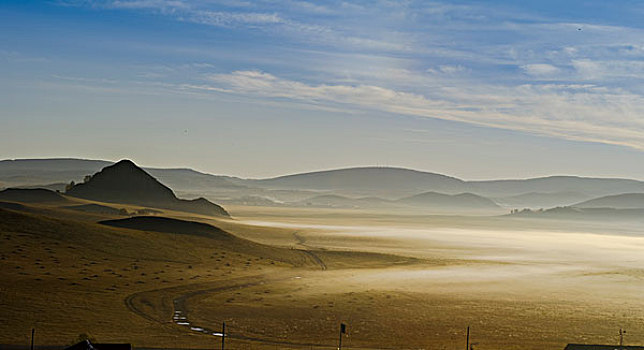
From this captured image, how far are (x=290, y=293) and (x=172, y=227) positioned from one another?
159ft

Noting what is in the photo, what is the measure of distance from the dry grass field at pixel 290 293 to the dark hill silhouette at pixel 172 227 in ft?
12.4

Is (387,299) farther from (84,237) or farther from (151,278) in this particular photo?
(84,237)

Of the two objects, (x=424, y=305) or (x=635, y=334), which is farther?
(x=424, y=305)

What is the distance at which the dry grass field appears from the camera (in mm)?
48156

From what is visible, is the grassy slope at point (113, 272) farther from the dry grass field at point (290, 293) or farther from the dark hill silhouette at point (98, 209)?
the dark hill silhouette at point (98, 209)

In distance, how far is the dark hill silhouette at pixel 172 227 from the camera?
107 m

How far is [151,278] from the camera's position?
7169 cm

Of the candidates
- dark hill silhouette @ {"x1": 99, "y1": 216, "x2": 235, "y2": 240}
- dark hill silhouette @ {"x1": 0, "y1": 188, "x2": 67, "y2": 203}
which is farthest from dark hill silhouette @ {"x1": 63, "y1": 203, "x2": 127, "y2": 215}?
dark hill silhouette @ {"x1": 99, "y1": 216, "x2": 235, "y2": 240}

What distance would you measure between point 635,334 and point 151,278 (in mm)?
43206

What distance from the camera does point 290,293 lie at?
65438 millimetres

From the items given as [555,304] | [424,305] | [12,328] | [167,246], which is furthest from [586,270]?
[12,328]

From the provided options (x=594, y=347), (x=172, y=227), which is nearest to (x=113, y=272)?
(x=172, y=227)

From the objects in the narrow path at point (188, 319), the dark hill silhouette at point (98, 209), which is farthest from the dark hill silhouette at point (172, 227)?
the dark hill silhouette at point (98, 209)

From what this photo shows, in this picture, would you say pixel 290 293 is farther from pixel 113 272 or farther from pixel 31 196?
pixel 31 196
